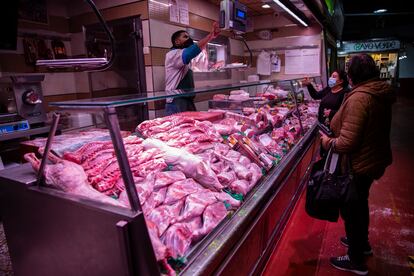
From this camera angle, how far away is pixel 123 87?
5188 mm

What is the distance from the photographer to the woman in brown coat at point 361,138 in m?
2.48

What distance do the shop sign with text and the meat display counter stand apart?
22.3 metres

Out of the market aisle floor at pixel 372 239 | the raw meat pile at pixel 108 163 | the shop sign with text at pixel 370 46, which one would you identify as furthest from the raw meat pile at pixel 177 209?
the shop sign with text at pixel 370 46

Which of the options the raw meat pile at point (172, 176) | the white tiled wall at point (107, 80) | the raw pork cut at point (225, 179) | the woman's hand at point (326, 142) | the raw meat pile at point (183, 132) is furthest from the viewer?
the white tiled wall at point (107, 80)

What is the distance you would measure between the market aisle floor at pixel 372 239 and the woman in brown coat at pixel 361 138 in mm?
232

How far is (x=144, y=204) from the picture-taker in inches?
62.8

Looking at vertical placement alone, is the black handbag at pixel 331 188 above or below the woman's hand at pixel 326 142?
below

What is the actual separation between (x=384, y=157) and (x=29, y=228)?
115 inches

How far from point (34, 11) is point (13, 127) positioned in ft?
8.99

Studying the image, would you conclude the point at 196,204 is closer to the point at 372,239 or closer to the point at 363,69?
the point at 363,69

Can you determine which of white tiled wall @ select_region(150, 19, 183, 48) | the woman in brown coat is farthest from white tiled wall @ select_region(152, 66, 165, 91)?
the woman in brown coat

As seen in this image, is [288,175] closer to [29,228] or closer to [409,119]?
[29,228]

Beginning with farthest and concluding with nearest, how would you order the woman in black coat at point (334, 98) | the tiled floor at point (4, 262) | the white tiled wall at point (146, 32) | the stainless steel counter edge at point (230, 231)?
1. the woman in black coat at point (334, 98)
2. the white tiled wall at point (146, 32)
3. the tiled floor at point (4, 262)
4. the stainless steel counter edge at point (230, 231)

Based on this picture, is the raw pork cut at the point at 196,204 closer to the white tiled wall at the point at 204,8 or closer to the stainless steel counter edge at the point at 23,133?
the stainless steel counter edge at the point at 23,133
